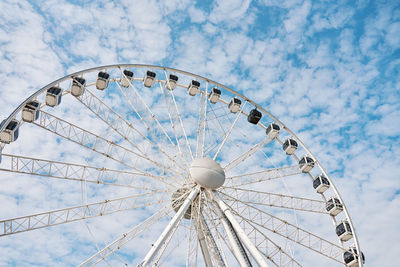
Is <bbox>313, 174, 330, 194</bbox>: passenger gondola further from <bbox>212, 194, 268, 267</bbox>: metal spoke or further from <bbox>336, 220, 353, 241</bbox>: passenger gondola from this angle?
<bbox>212, 194, 268, 267</bbox>: metal spoke

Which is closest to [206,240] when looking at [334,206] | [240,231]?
[240,231]

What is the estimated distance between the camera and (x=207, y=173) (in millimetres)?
20047

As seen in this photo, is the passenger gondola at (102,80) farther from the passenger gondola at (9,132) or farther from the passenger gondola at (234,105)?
the passenger gondola at (234,105)

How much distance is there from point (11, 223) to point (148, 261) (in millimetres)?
6004

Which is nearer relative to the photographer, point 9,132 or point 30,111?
point 9,132

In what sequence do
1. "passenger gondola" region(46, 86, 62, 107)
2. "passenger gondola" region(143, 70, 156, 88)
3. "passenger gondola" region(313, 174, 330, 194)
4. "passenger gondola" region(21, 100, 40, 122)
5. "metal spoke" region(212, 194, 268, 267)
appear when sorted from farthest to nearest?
"passenger gondola" region(313, 174, 330, 194) → "passenger gondola" region(143, 70, 156, 88) → "passenger gondola" region(46, 86, 62, 107) → "metal spoke" region(212, 194, 268, 267) → "passenger gondola" region(21, 100, 40, 122)

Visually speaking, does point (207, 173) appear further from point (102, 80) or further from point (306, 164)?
point (306, 164)

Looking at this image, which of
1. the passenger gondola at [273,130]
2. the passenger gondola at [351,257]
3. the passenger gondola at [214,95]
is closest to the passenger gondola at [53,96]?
the passenger gondola at [214,95]

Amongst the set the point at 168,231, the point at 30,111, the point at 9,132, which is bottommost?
the point at 168,231

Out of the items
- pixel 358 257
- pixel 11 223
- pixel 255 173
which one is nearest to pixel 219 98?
pixel 255 173

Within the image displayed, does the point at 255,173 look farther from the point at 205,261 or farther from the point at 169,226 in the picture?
the point at 169,226

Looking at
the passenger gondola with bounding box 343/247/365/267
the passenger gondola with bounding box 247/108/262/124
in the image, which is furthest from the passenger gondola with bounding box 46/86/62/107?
the passenger gondola with bounding box 343/247/365/267

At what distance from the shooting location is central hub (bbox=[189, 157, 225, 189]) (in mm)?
19938

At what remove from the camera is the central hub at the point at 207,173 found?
19.9 metres
